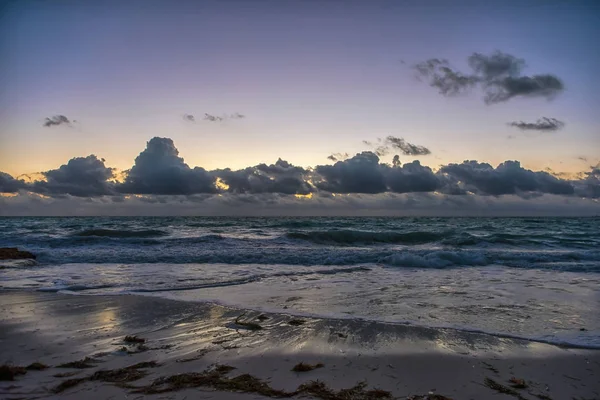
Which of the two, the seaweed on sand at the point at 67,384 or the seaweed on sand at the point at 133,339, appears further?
the seaweed on sand at the point at 133,339

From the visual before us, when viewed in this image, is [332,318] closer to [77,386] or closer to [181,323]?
[181,323]

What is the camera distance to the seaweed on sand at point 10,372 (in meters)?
4.43

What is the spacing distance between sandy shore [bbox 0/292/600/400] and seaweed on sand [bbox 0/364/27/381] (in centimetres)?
9

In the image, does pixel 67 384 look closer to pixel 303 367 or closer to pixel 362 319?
pixel 303 367

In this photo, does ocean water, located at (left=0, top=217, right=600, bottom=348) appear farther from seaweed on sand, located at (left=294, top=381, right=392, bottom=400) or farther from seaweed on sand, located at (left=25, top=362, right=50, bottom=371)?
seaweed on sand, located at (left=25, top=362, right=50, bottom=371)

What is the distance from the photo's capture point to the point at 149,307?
28.2 ft

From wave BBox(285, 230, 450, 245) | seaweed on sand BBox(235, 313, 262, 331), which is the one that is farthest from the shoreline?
wave BBox(285, 230, 450, 245)

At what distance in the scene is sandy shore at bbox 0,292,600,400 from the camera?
14.2 feet

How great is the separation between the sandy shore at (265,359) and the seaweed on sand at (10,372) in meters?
0.09

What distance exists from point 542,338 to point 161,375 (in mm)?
6182

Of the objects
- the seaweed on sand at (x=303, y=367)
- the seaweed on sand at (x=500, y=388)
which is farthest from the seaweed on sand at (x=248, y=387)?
the seaweed on sand at (x=500, y=388)

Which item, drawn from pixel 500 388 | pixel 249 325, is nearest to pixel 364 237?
pixel 249 325

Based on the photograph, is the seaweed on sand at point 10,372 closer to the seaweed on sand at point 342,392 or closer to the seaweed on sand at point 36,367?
the seaweed on sand at point 36,367

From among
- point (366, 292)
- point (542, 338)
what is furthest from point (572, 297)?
point (366, 292)
